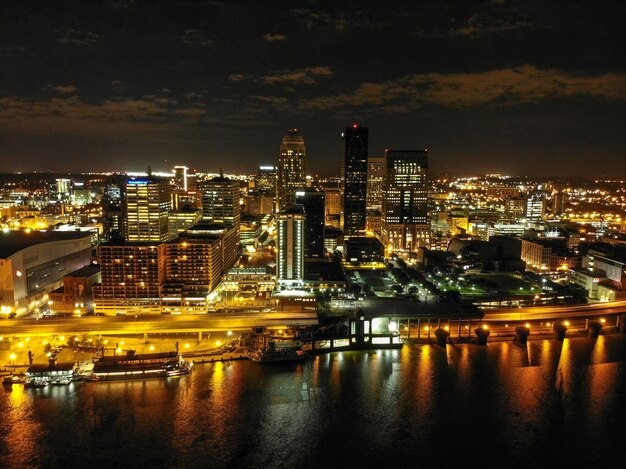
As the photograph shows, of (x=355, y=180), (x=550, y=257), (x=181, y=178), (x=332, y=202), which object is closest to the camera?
(x=550, y=257)

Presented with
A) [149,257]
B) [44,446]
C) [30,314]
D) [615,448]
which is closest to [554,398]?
[615,448]

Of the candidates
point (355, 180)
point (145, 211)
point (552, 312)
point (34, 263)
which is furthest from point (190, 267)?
point (355, 180)

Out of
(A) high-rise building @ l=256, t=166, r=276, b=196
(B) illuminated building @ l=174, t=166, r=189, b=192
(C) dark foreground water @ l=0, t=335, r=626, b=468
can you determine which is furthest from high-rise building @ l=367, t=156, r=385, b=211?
(C) dark foreground water @ l=0, t=335, r=626, b=468

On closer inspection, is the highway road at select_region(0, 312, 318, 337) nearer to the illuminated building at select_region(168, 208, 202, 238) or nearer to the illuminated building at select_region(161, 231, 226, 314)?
the illuminated building at select_region(161, 231, 226, 314)

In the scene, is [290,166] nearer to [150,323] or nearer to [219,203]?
[219,203]

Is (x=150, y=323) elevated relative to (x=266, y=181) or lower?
lower

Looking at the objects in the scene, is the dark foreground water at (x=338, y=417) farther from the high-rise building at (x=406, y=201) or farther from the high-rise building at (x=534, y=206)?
the high-rise building at (x=534, y=206)
